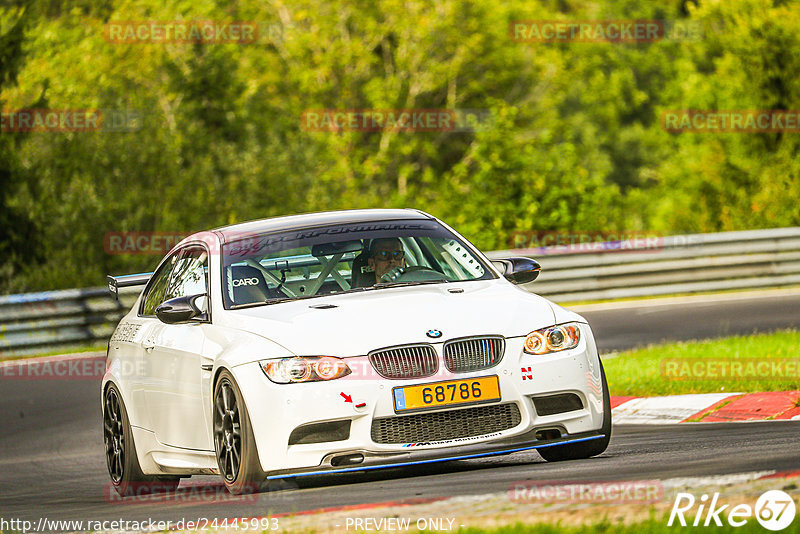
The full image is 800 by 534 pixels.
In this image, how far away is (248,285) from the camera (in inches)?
336

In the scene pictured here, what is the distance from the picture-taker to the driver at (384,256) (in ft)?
29.0

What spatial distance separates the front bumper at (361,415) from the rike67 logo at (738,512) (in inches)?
70.5

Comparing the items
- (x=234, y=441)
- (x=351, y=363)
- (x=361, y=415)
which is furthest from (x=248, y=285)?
(x=361, y=415)

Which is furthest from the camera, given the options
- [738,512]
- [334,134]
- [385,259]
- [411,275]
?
[334,134]

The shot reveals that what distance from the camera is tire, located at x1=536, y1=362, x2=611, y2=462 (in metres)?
8.04

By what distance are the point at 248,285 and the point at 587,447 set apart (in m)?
2.14

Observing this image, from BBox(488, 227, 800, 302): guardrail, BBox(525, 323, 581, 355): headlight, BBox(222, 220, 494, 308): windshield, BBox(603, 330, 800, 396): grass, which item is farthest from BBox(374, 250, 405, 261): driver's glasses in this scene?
BBox(488, 227, 800, 302): guardrail

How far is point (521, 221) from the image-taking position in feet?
90.4

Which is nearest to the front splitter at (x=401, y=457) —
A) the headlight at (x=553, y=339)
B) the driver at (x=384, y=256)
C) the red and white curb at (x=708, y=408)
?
the headlight at (x=553, y=339)

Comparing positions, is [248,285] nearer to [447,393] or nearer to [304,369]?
[304,369]

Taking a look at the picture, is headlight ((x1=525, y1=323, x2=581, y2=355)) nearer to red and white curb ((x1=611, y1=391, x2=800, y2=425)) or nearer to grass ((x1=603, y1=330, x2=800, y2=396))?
red and white curb ((x1=611, y1=391, x2=800, y2=425))

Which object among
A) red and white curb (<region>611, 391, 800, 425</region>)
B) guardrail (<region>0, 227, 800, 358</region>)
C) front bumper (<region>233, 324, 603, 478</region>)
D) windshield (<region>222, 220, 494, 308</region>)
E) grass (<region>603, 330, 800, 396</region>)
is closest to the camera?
front bumper (<region>233, 324, 603, 478</region>)

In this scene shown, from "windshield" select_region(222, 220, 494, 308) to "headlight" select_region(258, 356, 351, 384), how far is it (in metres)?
1.07

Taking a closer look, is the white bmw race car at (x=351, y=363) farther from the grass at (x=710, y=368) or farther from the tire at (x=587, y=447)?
the grass at (x=710, y=368)
